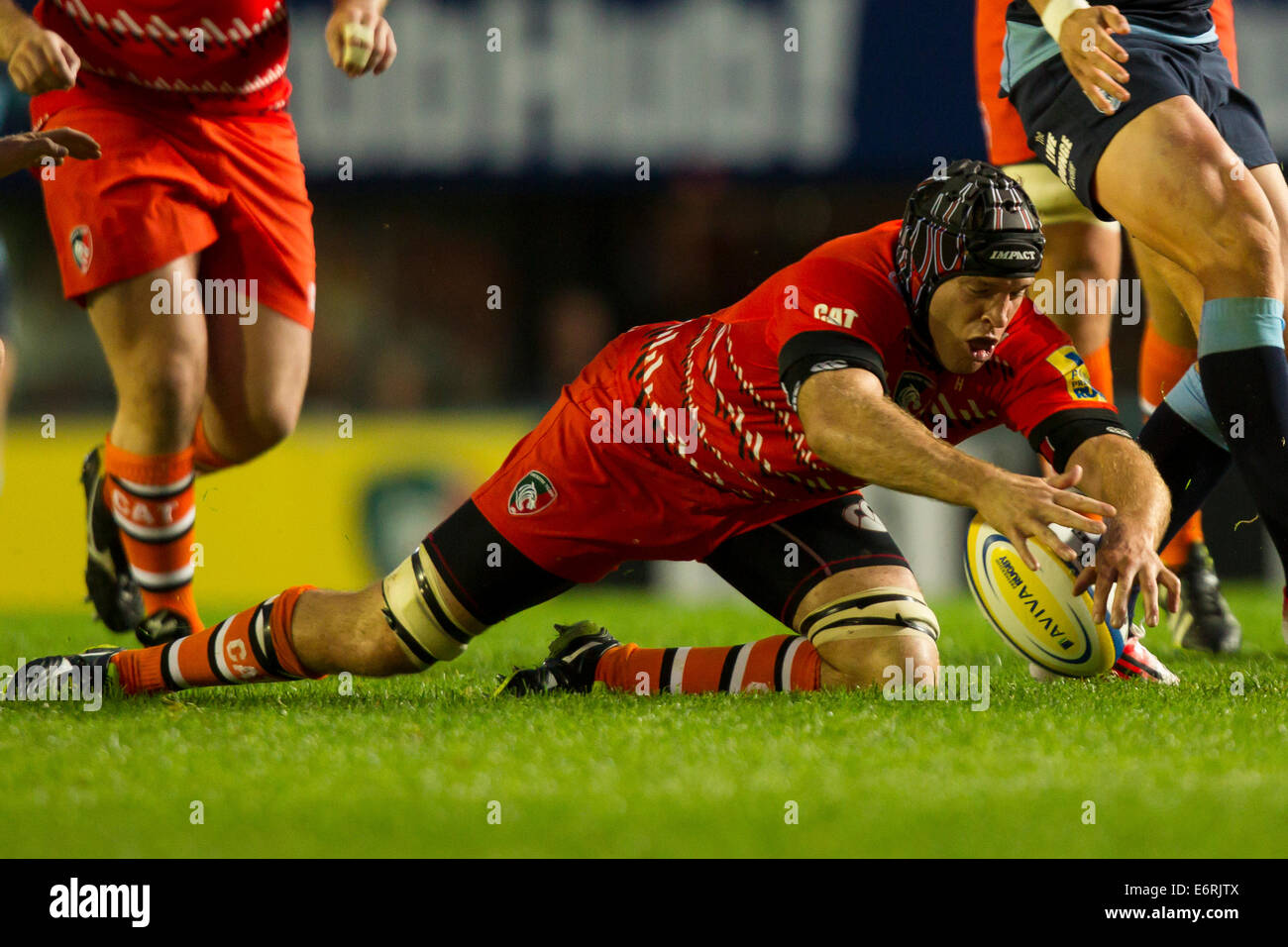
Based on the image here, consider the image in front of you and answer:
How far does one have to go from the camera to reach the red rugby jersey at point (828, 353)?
3020mm

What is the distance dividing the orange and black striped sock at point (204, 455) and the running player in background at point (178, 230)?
0.22 feet

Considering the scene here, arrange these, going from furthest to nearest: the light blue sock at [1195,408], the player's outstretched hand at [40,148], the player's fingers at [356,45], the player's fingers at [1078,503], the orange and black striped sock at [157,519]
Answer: the orange and black striped sock at [157,519], the player's fingers at [356,45], the light blue sock at [1195,408], the player's outstretched hand at [40,148], the player's fingers at [1078,503]

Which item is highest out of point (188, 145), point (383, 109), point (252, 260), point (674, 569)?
point (383, 109)

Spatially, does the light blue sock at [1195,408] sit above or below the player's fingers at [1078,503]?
above

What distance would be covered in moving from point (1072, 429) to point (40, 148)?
223cm

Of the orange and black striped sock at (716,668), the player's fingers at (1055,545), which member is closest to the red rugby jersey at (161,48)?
the orange and black striped sock at (716,668)

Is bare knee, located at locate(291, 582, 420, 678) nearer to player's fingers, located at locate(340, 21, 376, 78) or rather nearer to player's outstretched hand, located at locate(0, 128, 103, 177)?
player's outstretched hand, located at locate(0, 128, 103, 177)

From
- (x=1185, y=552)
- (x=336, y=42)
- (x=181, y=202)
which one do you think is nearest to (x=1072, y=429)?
(x=1185, y=552)

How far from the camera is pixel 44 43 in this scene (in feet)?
11.7

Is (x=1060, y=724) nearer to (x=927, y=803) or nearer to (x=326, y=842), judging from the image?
(x=927, y=803)

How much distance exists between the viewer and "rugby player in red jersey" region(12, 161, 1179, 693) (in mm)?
2984

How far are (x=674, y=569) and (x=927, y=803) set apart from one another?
18.2 ft

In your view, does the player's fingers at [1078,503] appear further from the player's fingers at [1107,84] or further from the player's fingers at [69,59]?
the player's fingers at [69,59]
